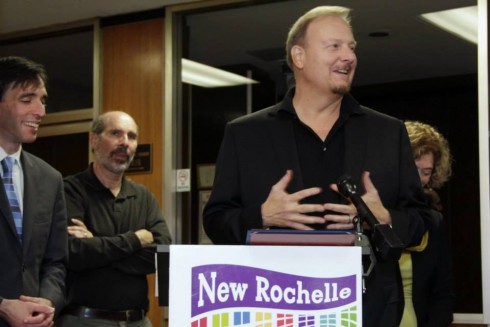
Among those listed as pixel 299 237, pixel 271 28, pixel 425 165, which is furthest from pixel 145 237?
pixel 271 28

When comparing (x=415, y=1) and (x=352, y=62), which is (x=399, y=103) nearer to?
(x=415, y=1)

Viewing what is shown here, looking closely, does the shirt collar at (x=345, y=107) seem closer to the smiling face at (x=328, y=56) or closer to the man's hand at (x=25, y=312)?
the smiling face at (x=328, y=56)

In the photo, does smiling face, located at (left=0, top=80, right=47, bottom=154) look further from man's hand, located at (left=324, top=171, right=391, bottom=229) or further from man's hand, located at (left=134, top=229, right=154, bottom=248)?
man's hand, located at (left=324, top=171, right=391, bottom=229)

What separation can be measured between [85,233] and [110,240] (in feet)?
0.44

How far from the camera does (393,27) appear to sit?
636 centimetres

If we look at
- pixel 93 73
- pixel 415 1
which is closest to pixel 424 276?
pixel 415 1

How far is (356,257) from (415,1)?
4.22 meters

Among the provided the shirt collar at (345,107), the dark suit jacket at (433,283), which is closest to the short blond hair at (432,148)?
Result: the dark suit jacket at (433,283)

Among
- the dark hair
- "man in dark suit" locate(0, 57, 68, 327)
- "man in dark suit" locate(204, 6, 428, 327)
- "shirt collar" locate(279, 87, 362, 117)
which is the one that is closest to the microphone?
"man in dark suit" locate(204, 6, 428, 327)

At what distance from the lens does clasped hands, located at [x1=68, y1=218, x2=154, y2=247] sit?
4004 millimetres

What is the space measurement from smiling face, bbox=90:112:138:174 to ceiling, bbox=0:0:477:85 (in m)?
1.97

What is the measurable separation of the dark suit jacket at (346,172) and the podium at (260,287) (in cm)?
46

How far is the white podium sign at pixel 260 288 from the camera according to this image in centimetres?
196

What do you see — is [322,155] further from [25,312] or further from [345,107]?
[25,312]
